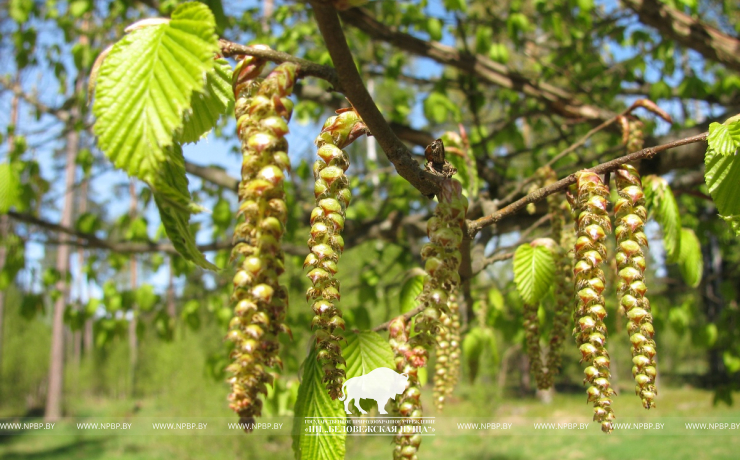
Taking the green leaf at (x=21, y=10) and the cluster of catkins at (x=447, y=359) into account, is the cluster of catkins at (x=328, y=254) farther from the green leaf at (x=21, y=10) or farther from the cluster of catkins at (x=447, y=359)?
the green leaf at (x=21, y=10)

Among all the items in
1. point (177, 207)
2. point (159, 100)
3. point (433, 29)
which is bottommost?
point (177, 207)

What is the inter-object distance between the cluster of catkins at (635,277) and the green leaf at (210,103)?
64 centimetres

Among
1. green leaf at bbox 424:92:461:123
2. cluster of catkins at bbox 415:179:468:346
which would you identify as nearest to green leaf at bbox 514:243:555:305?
cluster of catkins at bbox 415:179:468:346

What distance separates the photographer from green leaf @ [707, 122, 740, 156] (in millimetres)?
827

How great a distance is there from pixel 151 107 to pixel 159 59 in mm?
86

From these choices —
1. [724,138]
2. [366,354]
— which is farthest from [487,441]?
[724,138]

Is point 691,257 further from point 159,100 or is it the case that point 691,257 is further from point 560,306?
point 159,100

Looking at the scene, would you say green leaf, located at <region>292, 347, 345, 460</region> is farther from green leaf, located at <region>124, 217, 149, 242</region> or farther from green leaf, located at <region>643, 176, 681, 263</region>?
green leaf, located at <region>124, 217, 149, 242</region>

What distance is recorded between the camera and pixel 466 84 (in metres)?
3.45

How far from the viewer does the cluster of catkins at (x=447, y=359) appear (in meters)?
1.28

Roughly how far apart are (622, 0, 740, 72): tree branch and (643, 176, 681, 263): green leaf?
1400 mm

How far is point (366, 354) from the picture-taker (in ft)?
3.04

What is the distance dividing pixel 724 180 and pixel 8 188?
3.09 meters

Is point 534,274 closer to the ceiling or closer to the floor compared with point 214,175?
closer to the floor
